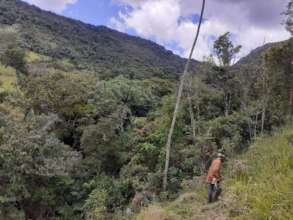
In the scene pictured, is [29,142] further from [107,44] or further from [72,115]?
[107,44]

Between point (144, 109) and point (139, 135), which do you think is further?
point (144, 109)

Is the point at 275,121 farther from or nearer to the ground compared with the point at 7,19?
nearer to the ground

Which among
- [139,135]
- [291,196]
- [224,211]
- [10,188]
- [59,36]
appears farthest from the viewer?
[59,36]

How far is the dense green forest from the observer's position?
16.9 metres

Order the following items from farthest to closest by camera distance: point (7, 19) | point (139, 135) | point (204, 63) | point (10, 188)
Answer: point (7, 19)
point (204, 63)
point (139, 135)
point (10, 188)

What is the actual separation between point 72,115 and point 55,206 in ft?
27.1

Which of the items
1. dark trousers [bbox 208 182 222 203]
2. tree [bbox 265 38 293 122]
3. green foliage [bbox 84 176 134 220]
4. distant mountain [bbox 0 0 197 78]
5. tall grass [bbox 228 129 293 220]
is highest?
distant mountain [bbox 0 0 197 78]

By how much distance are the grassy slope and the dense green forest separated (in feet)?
1.82

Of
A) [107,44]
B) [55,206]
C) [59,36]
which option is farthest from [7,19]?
[55,206]

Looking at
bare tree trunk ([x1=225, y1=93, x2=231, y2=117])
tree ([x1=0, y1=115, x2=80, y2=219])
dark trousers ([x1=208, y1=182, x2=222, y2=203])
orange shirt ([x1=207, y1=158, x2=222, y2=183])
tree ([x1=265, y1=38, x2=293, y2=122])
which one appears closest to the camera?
dark trousers ([x1=208, y1=182, x2=222, y2=203])

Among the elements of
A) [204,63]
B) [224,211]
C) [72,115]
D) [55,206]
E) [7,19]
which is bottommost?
[55,206]

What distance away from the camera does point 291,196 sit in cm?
514

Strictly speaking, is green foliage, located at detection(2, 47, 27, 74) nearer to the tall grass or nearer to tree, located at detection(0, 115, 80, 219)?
tree, located at detection(0, 115, 80, 219)

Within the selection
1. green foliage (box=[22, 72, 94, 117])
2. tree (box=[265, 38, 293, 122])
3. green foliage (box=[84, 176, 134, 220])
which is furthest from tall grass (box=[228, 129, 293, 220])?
green foliage (box=[22, 72, 94, 117])
